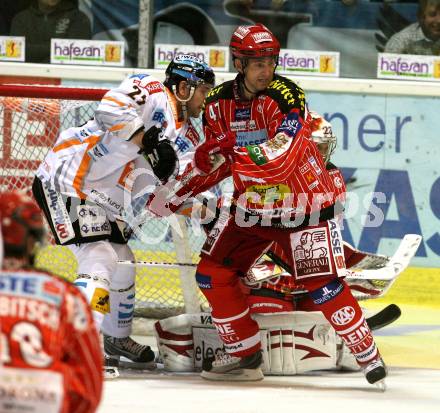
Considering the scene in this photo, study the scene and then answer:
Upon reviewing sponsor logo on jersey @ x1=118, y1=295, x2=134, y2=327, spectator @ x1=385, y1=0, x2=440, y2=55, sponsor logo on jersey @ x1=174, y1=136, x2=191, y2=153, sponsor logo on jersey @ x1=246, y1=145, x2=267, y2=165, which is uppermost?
spectator @ x1=385, y1=0, x2=440, y2=55

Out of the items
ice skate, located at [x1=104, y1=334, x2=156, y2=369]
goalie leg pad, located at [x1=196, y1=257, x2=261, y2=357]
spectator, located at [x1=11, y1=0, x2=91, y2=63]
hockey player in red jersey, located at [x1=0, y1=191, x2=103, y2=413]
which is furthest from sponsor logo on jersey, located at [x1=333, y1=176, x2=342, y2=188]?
hockey player in red jersey, located at [x1=0, y1=191, x2=103, y2=413]

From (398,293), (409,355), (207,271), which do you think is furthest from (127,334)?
(398,293)

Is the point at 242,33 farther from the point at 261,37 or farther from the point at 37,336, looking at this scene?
the point at 37,336

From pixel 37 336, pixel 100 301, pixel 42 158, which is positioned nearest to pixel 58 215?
pixel 100 301

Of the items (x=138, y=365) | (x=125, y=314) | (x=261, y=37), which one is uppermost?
(x=261, y=37)

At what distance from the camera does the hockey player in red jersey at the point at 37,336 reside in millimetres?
2061

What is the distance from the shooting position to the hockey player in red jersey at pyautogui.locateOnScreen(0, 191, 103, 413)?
2.06 metres

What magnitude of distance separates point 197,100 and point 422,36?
272 cm

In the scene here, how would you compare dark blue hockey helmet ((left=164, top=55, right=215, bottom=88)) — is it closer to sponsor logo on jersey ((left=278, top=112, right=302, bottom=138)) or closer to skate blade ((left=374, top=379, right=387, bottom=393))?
sponsor logo on jersey ((left=278, top=112, right=302, bottom=138))

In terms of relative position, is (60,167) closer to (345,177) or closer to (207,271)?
(207,271)

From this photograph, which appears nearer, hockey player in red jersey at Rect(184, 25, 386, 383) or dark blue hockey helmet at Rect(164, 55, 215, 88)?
hockey player in red jersey at Rect(184, 25, 386, 383)

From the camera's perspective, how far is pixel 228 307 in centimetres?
416

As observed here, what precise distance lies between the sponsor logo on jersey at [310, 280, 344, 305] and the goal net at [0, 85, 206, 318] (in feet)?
4.16

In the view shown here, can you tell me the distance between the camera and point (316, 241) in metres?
3.99
